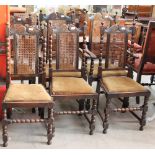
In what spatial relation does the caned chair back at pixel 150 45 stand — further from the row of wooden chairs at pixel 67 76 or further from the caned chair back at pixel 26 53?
the caned chair back at pixel 26 53

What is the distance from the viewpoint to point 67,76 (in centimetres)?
290

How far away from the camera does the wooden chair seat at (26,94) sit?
90.2 inches

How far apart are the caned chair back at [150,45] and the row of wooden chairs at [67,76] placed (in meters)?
0.16

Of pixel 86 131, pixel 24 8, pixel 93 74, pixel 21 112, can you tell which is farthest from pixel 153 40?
pixel 24 8

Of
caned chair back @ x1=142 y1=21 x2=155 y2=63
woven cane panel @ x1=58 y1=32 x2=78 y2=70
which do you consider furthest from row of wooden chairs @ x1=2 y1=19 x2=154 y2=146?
caned chair back @ x1=142 y1=21 x2=155 y2=63

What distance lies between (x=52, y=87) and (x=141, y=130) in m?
1.00

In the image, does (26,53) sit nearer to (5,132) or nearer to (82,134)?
(5,132)

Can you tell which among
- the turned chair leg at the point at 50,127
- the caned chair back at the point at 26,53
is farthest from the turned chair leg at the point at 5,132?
the caned chair back at the point at 26,53

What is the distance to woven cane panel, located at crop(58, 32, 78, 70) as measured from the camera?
2.83m

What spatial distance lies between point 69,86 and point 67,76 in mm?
313

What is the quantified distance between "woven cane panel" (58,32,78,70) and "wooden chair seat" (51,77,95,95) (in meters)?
0.16

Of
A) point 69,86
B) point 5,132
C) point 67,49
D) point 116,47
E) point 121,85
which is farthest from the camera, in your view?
point 116,47

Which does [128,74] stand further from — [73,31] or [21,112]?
[21,112]

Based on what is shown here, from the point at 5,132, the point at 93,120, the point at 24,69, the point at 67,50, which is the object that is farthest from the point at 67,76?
the point at 5,132
